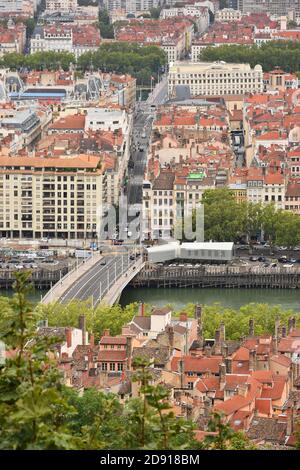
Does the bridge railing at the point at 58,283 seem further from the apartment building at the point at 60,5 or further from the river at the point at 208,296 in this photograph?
the apartment building at the point at 60,5

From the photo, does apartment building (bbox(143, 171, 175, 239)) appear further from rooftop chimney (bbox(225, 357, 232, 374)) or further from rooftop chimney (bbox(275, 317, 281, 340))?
rooftop chimney (bbox(225, 357, 232, 374))

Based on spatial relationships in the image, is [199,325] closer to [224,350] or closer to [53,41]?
[224,350]

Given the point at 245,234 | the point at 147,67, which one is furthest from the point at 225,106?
the point at 245,234

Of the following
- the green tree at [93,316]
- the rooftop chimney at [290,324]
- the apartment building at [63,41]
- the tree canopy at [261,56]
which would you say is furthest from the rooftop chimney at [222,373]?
the apartment building at [63,41]

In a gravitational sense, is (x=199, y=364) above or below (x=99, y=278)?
above

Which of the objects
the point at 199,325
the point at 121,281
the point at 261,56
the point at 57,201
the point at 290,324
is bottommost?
the point at 261,56

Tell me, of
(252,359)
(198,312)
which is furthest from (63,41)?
(252,359)
